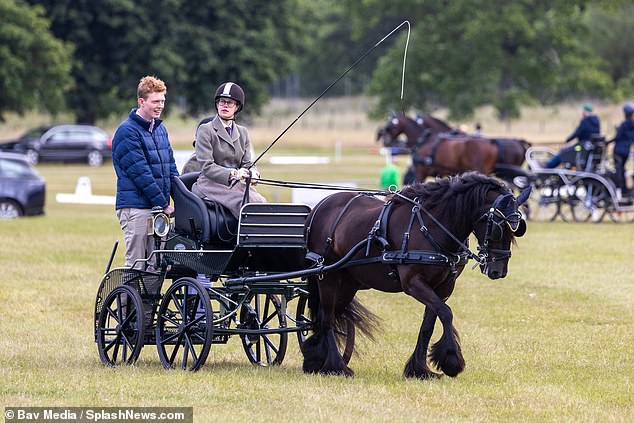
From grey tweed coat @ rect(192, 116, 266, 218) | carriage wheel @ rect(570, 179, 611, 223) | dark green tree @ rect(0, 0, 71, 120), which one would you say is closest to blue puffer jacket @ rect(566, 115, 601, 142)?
carriage wheel @ rect(570, 179, 611, 223)

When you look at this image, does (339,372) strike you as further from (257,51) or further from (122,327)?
(257,51)

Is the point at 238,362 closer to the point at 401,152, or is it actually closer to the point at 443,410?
the point at 443,410

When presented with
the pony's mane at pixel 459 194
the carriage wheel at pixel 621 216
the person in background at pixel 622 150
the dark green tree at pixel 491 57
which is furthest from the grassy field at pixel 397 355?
the dark green tree at pixel 491 57

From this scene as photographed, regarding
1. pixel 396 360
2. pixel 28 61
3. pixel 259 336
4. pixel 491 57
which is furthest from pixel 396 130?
pixel 491 57

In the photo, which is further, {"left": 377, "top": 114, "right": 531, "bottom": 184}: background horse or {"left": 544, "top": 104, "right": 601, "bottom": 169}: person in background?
{"left": 377, "top": 114, "right": 531, "bottom": 184}: background horse

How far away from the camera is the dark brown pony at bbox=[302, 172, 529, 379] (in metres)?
8.57

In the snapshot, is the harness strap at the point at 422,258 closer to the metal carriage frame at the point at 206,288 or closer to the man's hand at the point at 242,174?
the metal carriage frame at the point at 206,288

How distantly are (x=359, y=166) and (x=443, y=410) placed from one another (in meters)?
38.5

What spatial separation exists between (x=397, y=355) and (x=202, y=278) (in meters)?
1.81

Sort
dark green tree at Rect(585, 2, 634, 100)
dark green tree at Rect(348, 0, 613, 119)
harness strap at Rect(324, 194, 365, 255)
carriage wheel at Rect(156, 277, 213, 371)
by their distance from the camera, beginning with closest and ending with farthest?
carriage wheel at Rect(156, 277, 213, 371) < harness strap at Rect(324, 194, 365, 255) < dark green tree at Rect(348, 0, 613, 119) < dark green tree at Rect(585, 2, 634, 100)

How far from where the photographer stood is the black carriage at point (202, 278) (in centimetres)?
919

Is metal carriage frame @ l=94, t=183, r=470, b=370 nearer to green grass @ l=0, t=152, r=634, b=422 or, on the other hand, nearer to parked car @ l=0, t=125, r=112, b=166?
green grass @ l=0, t=152, r=634, b=422

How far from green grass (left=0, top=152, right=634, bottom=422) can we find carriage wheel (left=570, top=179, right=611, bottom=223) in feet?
16.3

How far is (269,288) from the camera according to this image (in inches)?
369
